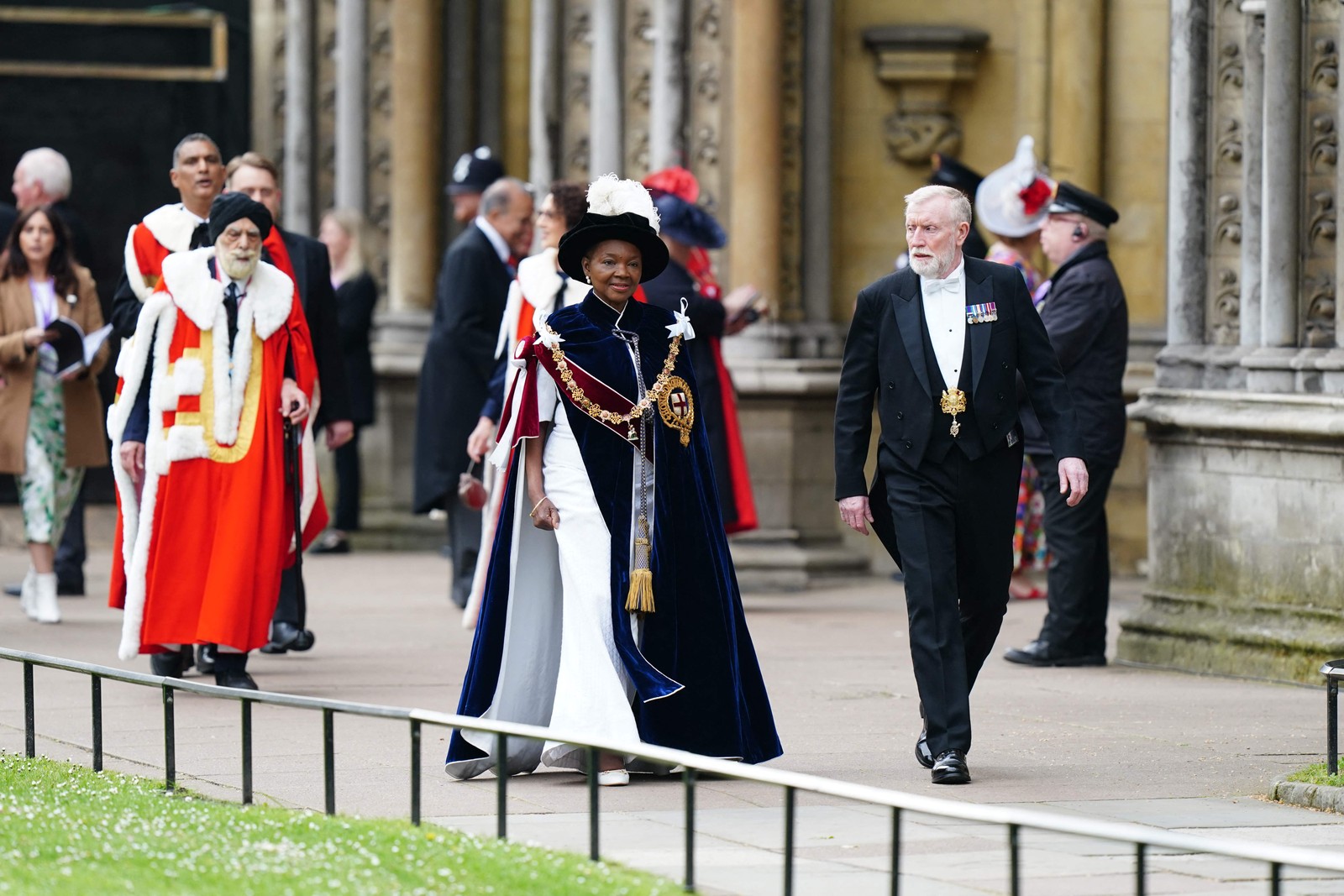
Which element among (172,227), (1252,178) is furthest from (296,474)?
(1252,178)

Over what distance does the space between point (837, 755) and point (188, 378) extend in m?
2.73

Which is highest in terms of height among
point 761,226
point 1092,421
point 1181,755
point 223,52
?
point 223,52

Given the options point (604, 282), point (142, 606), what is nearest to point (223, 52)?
point (142, 606)

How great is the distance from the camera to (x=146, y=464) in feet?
31.6

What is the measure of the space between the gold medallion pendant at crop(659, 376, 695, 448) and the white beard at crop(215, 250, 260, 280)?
2278mm

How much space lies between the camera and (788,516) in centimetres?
1427

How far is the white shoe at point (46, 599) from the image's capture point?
1206cm

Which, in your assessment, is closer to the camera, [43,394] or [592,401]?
[592,401]

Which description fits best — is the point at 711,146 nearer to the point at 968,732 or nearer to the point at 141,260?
the point at 141,260

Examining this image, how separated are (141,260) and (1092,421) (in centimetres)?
374

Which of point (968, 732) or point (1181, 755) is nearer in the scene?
point (968, 732)

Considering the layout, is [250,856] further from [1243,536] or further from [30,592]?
[30,592]

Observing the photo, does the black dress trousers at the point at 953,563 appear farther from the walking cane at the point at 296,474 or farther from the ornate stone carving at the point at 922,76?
the ornate stone carving at the point at 922,76

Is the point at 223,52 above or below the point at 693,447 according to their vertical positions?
above
